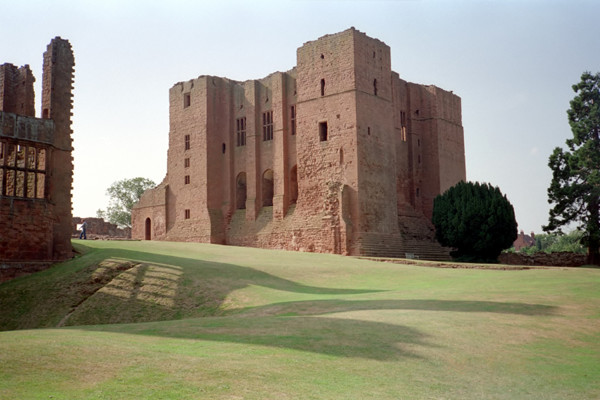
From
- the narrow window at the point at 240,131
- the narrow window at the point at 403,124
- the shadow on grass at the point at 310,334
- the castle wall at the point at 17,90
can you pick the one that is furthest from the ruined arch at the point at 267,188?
the shadow on grass at the point at 310,334

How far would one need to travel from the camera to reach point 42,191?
23.6 m

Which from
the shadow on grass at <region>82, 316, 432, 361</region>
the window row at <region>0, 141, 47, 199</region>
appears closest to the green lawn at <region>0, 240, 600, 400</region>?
the shadow on grass at <region>82, 316, 432, 361</region>

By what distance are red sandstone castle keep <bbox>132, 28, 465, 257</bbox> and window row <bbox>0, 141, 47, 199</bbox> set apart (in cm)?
1619

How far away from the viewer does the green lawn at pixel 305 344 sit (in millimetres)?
6242

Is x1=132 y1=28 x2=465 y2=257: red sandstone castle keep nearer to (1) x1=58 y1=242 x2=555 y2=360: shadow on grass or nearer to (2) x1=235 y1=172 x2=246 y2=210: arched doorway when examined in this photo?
(2) x1=235 y1=172 x2=246 y2=210: arched doorway

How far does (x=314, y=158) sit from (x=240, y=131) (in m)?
8.56

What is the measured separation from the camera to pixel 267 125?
41.6 meters

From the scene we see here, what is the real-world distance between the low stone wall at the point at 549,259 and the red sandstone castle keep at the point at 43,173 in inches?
1026

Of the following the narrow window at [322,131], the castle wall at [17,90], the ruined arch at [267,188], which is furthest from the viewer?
the ruined arch at [267,188]

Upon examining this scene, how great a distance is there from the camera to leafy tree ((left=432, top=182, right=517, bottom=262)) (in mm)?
33469

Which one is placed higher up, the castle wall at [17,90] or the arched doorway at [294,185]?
the castle wall at [17,90]

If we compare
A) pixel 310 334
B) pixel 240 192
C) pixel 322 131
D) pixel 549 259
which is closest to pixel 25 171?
pixel 310 334

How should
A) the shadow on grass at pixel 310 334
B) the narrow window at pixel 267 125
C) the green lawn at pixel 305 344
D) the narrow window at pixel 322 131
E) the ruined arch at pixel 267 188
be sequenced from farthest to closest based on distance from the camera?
the ruined arch at pixel 267 188 < the narrow window at pixel 267 125 < the narrow window at pixel 322 131 < the shadow on grass at pixel 310 334 < the green lawn at pixel 305 344

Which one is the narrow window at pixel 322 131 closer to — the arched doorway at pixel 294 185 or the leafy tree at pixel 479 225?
the arched doorway at pixel 294 185
